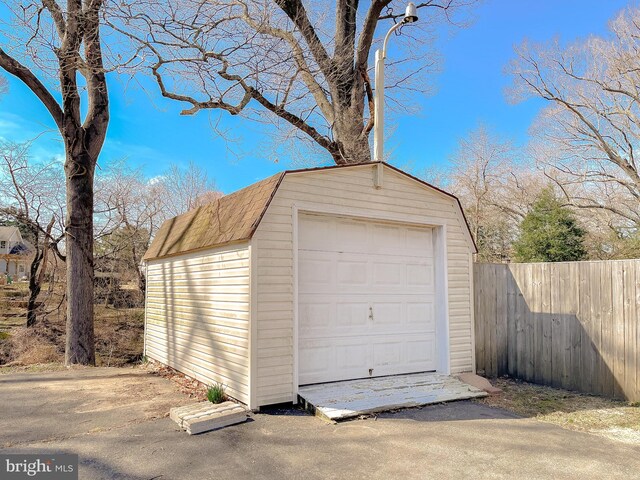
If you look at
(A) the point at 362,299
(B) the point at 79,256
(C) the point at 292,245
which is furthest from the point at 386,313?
(B) the point at 79,256

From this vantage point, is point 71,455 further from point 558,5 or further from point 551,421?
point 558,5

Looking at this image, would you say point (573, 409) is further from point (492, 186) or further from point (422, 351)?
point (492, 186)

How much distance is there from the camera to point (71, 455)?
138 inches

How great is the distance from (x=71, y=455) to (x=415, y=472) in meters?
2.80

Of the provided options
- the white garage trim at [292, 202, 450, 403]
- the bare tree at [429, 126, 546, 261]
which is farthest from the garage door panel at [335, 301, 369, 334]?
the bare tree at [429, 126, 546, 261]

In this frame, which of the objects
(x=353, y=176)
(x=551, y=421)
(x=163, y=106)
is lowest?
(x=551, y=421)

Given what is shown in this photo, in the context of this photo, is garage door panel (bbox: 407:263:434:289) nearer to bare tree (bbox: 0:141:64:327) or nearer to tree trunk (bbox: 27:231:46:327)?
bare tree (bbox: 0:141:64:327)

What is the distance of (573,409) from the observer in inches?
191

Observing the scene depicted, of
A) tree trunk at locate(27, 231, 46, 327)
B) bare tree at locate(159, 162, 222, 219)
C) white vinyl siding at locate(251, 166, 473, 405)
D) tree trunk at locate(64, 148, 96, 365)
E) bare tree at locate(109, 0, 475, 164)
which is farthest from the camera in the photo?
bare tree at locate(159, 162, 222, 219)

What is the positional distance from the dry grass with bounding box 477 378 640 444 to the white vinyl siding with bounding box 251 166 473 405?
2.92 feet

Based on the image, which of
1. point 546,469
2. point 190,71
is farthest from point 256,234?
point 190,71

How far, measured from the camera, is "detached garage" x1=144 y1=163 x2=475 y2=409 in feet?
15.8

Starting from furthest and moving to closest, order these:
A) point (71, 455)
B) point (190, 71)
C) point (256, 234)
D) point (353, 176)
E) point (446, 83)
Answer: point (446, 83), point (190, 71), point (353, 176), point (256, 234), point (71, 455)

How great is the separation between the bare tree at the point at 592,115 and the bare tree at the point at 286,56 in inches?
314
